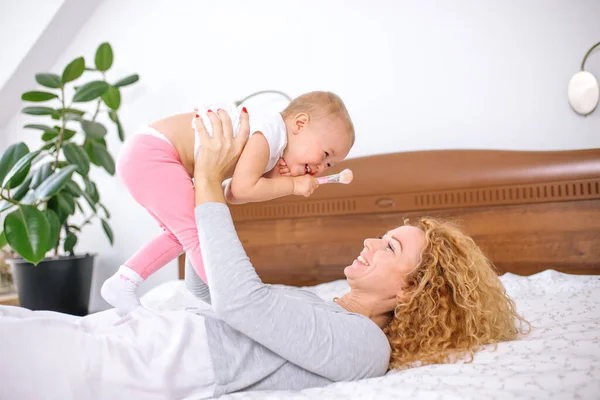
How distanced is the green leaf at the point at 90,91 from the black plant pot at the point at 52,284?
0.76 meters

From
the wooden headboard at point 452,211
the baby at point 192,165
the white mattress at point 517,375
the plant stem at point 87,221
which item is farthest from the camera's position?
the plant stem at point 87,221

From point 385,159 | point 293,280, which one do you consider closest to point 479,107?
point 385,159

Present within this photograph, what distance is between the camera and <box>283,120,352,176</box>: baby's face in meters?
1.33

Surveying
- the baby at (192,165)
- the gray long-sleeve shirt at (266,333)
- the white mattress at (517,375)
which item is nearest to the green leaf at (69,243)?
the baby at (192,165)

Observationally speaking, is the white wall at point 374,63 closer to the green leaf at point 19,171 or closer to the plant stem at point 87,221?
the plant stem at point 87,221

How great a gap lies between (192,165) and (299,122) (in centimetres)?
30

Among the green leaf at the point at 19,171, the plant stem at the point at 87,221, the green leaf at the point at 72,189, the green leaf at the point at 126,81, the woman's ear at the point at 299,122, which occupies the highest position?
the green leaf at the point at 126,81

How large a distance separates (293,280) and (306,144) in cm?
112

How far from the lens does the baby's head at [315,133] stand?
4.38ft

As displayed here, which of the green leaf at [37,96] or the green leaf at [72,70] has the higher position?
the green leaf at [72,70]

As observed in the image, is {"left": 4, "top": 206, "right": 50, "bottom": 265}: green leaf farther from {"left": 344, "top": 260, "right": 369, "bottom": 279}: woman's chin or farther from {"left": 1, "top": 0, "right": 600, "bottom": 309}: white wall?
{"left": 344, "top": 260, "right": 369, "bottom": 279}: woman's chin

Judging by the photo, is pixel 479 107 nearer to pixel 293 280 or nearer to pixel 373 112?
pixel 373 112

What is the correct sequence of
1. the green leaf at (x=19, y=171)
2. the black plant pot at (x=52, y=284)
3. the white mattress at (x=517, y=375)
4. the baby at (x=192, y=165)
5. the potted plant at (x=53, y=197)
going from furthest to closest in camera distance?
the black plant pot at (x=52, y=284), the green leaf at (x=19, y=171), the potted plant at (x=53, y=197), the baby at (x=192, y=165), the white mattress at (x=517, y=375)

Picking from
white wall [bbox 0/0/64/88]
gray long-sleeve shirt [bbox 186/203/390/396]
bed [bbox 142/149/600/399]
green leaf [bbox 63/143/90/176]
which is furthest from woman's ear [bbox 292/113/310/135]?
white wall [bbox 0/0/64/88]
